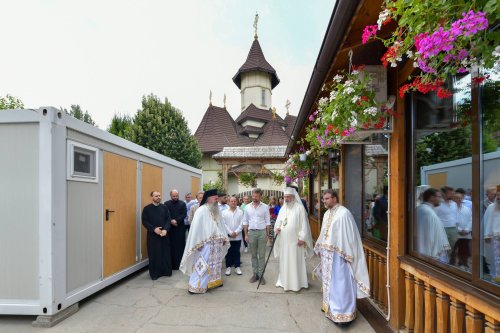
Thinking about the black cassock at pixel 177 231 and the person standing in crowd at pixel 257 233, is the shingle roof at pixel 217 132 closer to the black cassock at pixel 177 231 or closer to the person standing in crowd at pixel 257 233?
the black cassock at pixel 177 231

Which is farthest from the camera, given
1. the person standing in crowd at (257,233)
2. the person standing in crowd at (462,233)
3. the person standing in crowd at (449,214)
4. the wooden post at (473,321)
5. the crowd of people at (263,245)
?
the person standing in crowd at (257,233)

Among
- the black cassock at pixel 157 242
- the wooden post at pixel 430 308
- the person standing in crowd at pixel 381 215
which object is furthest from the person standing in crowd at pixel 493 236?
the black cassock at pixel 157 242

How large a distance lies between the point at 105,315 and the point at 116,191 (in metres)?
2.20

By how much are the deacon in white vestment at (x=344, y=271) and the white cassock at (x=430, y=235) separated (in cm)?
86

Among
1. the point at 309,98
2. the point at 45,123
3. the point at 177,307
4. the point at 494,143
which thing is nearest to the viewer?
the point at 494,143

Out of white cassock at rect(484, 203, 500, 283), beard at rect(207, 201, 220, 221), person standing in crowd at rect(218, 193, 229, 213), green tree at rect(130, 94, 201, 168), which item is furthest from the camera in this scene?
Answer: green tree at rect(130, 94, 201, 168)

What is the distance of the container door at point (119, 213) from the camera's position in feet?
18.1

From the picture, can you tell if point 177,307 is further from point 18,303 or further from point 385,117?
point 385,117

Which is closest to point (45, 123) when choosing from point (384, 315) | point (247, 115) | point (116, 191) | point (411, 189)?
point (116, 191)

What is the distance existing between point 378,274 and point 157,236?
416 centimetres

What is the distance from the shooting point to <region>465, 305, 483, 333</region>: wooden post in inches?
92.0

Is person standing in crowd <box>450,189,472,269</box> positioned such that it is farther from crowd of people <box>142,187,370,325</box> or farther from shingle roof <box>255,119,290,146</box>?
shingle roof <box>255,119,290,146</box>

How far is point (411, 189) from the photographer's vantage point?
11.6ft

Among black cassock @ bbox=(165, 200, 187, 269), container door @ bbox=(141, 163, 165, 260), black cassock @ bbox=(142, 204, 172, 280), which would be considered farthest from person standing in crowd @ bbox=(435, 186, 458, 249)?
container door @ bbox=(141, 163, 165, 260)
